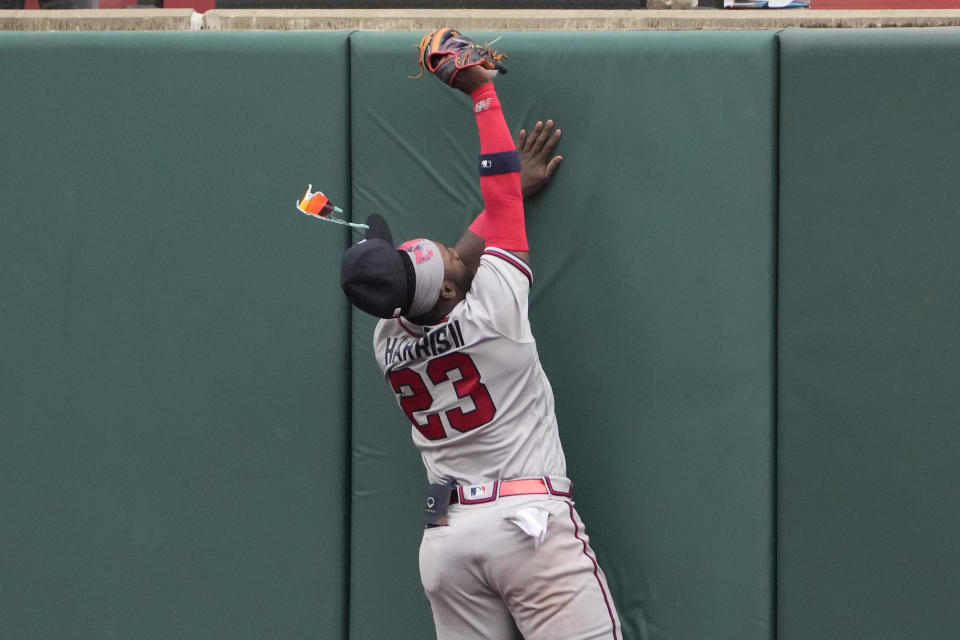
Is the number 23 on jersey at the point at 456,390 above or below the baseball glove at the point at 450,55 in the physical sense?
below

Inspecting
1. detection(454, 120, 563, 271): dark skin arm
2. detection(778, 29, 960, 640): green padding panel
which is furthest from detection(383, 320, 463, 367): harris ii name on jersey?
detection(778, 29, 960, 640): green padding panel

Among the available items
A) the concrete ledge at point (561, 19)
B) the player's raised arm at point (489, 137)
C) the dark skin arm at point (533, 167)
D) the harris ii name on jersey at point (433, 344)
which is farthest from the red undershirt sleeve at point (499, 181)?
the concrete ledge at point (561, 19)

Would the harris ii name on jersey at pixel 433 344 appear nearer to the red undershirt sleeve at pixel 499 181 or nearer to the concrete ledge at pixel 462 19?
the red undershirt sleeve at pixel 499 181

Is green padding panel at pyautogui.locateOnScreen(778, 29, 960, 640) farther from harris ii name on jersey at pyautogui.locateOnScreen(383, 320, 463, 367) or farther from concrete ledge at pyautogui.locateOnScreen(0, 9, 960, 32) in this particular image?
harris ii name on jersey at pyautogui.locateOnScreen(383, 320, 463, 367)

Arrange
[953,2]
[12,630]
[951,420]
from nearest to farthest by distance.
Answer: [951,420] → [12,630] → [953,2]

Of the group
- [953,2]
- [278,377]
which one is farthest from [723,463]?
[953,2]

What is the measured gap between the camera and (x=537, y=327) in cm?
283

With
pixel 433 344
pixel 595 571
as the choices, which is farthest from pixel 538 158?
pixel 595 571

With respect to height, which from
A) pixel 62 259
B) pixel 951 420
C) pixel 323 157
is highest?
pixel 323 157

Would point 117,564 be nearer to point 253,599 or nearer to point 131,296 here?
point 253,599

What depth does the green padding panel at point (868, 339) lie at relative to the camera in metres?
2.63

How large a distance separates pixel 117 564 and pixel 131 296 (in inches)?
31.7

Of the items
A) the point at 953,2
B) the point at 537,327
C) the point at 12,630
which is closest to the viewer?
the point at 537,327

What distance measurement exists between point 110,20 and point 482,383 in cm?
164
